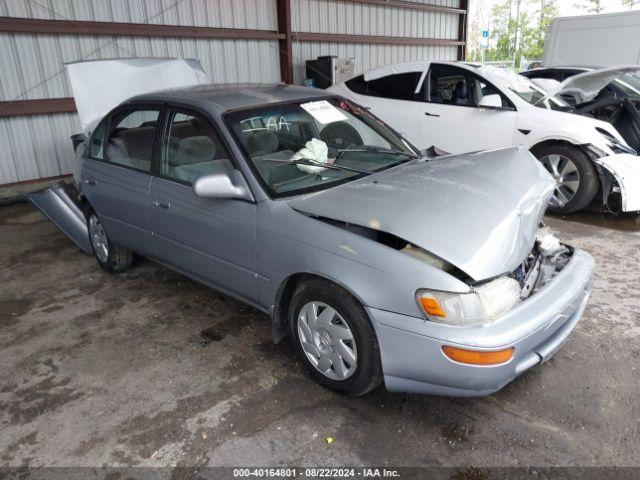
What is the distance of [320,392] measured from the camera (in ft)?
8.93

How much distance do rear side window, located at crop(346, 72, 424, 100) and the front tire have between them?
15.0 ft

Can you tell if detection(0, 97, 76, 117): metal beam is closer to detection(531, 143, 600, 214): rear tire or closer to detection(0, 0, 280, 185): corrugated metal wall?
detection(0, 0, 280, 185): corrugated metal wall

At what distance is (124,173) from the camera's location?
3.71m

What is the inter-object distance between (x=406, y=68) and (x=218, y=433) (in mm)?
5432

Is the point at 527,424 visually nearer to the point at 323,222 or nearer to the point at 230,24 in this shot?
the point at 323,222

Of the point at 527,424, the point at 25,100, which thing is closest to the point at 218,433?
the point at 527,424

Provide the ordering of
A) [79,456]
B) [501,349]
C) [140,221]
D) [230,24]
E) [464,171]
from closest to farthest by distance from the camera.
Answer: [501,349], [79,456], [464,171], [140,221], [230,24]

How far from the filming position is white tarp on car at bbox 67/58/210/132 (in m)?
5.05

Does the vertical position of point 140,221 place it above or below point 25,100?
below

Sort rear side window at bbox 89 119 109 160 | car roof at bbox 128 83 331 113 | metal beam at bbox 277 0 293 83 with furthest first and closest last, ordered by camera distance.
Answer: metal beam at bbox 277 0 293 83
rear side window at bbox 89 119 109 160
car roof at bbox 128 83 331 113

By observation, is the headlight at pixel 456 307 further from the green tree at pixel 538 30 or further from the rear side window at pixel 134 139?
the green tree at pixel 538 30

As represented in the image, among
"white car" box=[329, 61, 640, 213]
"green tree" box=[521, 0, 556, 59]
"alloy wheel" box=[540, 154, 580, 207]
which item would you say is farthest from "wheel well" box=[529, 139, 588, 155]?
"green tree" box=[521, 0, 556, 59]

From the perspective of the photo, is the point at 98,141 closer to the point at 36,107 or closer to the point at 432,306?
the point at 432,306

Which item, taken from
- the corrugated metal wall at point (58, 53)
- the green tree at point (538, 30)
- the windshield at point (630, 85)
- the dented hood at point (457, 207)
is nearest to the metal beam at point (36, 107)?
the corrugated metal wall at point (58, 53)
